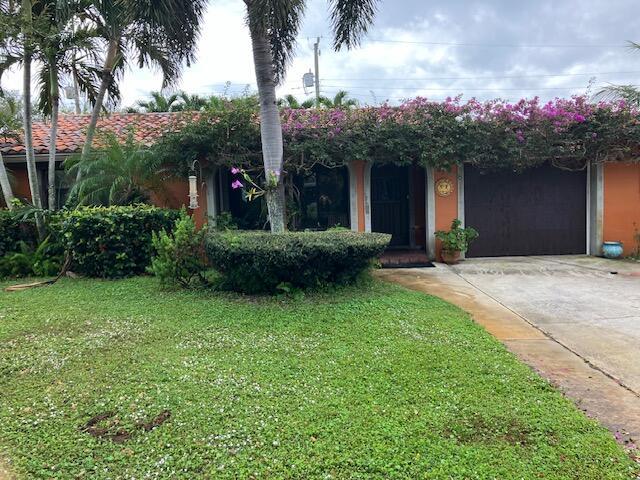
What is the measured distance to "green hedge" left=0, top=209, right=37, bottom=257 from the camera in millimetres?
8383

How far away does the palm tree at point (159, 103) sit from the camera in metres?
20.2

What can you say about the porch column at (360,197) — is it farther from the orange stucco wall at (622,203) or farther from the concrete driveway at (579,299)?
the orange stucco wall at (622,203)

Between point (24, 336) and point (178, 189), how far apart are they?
5863 mm

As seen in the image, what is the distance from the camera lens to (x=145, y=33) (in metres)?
7.36

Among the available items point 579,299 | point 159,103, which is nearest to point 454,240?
point 579,299

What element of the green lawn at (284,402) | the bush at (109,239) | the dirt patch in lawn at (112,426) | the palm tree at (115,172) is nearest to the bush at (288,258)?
the green lawn at (284,402)

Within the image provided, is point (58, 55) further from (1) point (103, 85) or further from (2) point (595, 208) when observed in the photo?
(2) point (595, 208)

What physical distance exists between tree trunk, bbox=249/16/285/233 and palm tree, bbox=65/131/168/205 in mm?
2937

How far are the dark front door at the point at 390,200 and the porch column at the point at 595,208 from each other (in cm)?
430

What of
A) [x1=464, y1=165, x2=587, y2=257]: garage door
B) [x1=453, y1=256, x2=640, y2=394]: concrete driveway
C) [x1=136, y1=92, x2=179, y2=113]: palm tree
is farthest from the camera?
[x1=136, y1=92, x2=179, y2=113]: palm tree

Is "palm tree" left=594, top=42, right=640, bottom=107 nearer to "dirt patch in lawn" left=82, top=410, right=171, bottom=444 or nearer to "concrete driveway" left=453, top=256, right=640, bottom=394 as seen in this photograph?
"concrete driveway" left=453, top=256, right=640, bottom=394

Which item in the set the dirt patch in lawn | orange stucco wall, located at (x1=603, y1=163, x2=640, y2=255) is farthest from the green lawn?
orange stucco wall, located at (x1=603, y1=163, x2=640, y2=255)

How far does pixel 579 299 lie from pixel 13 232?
10.0 m

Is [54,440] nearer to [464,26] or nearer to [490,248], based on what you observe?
[490,248]
